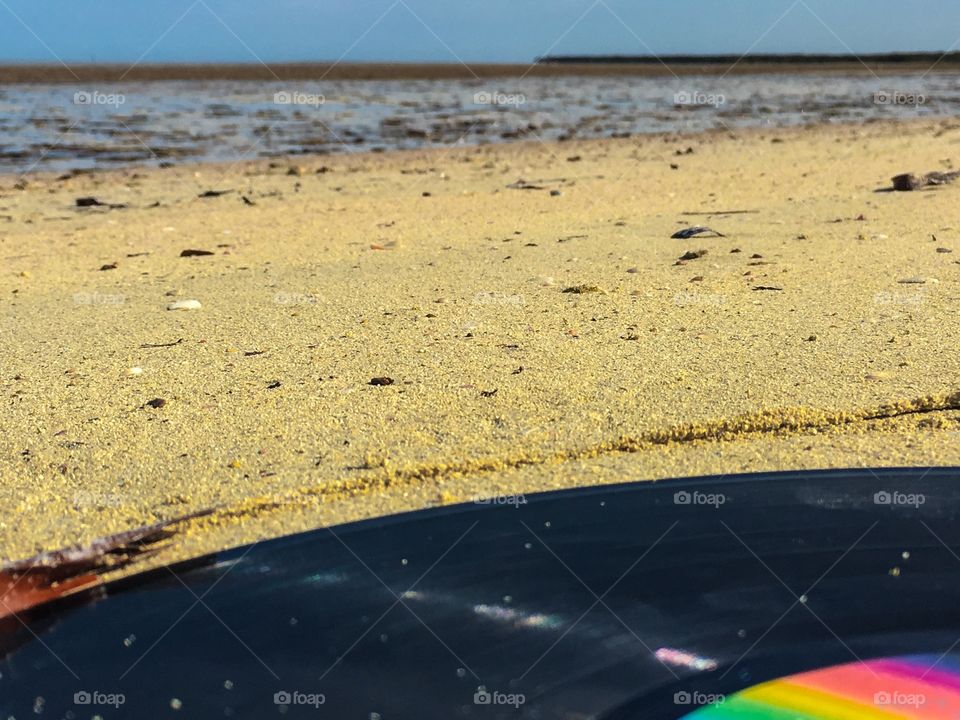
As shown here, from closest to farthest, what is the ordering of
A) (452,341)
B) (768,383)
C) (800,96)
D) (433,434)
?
(433,434)
(768,383)
(452,341)
(800,96)

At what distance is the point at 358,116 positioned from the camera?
21.4 metres

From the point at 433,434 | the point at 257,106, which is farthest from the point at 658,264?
Result: the point at 257,106

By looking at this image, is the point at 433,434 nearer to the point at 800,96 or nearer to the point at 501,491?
the point at 501,491

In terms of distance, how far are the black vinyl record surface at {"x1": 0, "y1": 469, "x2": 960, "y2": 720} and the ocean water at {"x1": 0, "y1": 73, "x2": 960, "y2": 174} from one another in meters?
11.1

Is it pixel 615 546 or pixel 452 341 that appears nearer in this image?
pixel 615 546

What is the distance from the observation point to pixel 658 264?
5.51 meters

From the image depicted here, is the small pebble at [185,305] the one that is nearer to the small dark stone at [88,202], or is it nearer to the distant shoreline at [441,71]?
the small dark stone at [88,202]

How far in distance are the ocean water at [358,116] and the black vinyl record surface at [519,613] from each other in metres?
11.1

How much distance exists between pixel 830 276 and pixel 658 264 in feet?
Answer: 2.80

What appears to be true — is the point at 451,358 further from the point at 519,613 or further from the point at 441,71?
the point at 441,71

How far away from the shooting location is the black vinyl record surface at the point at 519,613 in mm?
1891

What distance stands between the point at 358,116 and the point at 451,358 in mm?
18184

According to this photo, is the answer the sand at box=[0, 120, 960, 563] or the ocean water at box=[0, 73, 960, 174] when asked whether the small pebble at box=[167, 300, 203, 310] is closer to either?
the sand at box=[0, 120, 960, 563]

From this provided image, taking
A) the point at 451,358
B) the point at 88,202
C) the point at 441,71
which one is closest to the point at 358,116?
the point at 88,202
